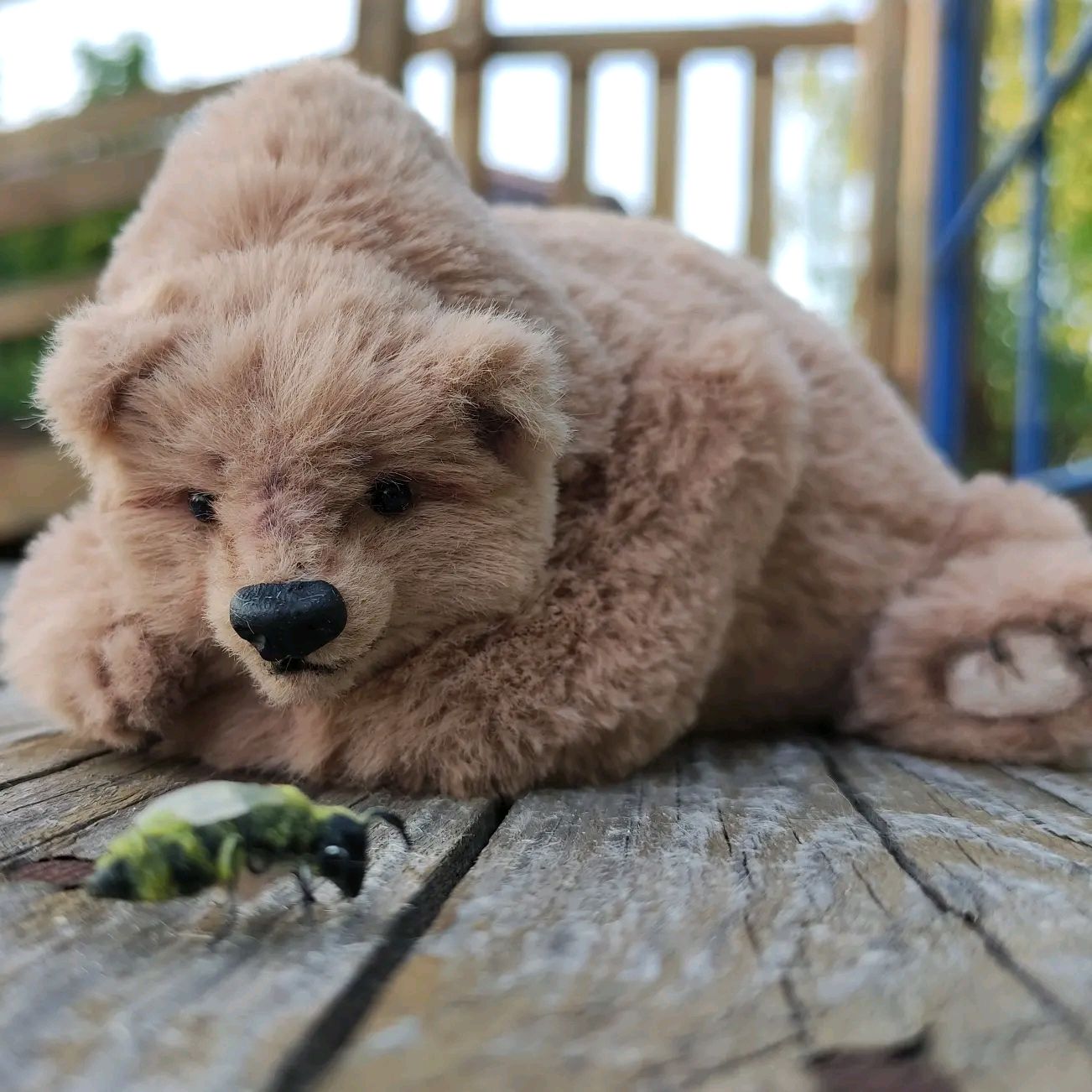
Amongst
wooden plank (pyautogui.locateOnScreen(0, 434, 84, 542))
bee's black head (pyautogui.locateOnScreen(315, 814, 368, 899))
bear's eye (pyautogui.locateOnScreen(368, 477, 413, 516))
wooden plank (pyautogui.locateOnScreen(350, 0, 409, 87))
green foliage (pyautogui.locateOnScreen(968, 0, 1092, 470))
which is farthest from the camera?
wooden plank (pyautogui.locateOnScreen(0, 434, 84, 542))

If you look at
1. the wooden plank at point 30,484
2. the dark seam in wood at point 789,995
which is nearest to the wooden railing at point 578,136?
the wooden plank at point 30,484

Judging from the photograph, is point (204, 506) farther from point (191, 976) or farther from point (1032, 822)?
point (1032, 822)

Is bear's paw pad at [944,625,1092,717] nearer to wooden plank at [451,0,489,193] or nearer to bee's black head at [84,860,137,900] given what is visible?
bee's black head at [84,860,137,900]

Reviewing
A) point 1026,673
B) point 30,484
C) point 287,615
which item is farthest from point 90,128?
point 1026,673

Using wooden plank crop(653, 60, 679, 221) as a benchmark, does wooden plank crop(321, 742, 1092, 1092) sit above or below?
below

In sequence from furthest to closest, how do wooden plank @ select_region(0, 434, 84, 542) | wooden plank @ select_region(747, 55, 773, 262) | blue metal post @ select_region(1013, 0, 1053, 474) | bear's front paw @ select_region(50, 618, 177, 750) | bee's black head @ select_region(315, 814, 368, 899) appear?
wooden plank @ select_region(747, 55, 773, 262) → wooden plank @ select_region(0, 434, 84, 542) → blue metal post @ select_region(1013, 0, 1053, 474) → bear's front paw @ select_region(50, 618, 177, 750) → bee's black head @ select_region(315, 814, 368, 899)

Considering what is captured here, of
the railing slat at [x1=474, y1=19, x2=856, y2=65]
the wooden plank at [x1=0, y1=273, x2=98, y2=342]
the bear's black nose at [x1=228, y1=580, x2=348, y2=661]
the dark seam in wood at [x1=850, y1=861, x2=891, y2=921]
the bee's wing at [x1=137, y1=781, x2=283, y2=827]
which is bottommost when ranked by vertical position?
the dark seam in wood at [x1=850, y1=861, x2=891, y2=921]

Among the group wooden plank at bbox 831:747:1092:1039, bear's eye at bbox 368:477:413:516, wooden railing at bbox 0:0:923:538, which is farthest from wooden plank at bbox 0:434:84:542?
wooden plank at bbox 831:747:1092:1039
